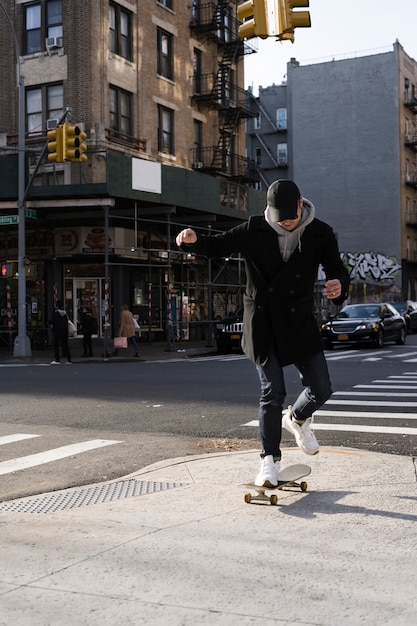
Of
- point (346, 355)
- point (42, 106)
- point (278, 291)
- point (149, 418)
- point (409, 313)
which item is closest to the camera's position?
point (278, 291)

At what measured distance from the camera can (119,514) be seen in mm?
5059

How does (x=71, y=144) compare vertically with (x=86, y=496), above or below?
above

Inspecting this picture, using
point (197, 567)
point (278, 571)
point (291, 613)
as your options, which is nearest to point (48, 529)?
point (197, 567)

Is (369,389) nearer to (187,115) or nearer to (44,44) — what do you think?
(44,44)

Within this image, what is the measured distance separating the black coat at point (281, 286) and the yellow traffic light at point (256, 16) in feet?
17.0

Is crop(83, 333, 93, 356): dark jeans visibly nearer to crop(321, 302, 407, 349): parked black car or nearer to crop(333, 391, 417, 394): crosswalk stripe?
crop(321, 302, 407, 349): parked black car

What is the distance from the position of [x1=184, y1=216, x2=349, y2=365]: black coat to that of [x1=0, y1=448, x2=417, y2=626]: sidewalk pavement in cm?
104

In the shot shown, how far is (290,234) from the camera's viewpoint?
5309 millimetres

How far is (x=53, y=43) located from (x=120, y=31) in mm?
2763

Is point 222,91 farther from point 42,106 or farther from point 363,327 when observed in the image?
point 363,327

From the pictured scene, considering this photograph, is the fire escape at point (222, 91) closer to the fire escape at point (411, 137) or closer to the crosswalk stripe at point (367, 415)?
the crosswalk stripe at point (367, 415)

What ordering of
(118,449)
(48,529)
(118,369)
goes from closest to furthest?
(48,529) < (118,449) < (118,369)

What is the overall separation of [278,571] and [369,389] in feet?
A: 31.5

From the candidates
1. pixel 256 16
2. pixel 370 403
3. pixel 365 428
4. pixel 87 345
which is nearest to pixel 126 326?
pixel 87 345
